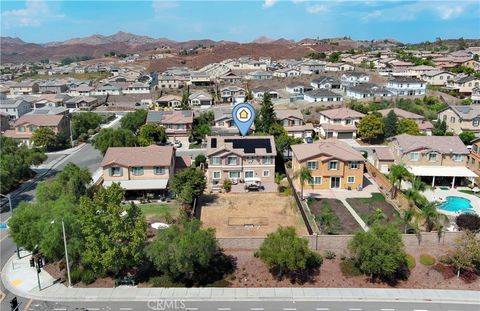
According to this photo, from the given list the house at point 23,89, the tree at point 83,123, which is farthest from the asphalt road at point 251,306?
the house at point 23,89

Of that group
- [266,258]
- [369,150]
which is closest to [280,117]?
[369,150]

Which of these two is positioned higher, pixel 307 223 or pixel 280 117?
pixel 280 117

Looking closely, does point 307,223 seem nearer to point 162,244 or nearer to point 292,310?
point 292,310

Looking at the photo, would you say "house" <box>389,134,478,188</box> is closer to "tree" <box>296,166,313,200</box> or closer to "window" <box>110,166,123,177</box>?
"tree" <box>296,166,313,200</box>

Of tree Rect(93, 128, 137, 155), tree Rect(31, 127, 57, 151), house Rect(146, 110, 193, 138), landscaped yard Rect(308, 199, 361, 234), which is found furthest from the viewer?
house Rect(146, 110, 193, 138)

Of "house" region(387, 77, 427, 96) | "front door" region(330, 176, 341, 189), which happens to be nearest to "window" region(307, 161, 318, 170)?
"front door" region(330, 176, 341, 189)

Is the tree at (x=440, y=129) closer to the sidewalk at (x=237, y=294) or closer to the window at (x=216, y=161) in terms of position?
the window at (x=216, y=161)

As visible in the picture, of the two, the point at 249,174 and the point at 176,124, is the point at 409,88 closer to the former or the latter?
the point at 176,124

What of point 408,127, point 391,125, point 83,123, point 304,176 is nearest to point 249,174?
point 304,176
